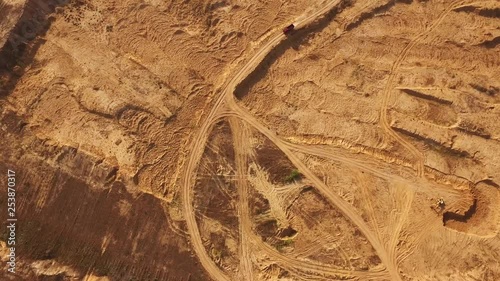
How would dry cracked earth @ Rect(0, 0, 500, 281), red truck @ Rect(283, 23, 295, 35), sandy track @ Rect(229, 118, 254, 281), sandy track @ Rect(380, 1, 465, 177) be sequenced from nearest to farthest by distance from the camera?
1. dry cracked earth @ Rect(0, 0, 500, 281)
2. sandy track @ Rect(380, 1, 465, 177)
3. sandy track @ Rect(229, 118, 254, 281)
4. red truck @ Rect(283, 23, 295, 35)

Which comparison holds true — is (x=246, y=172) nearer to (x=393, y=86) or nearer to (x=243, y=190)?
(x=243, y=190)

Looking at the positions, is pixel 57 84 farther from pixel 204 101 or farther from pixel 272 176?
pixel 272 176

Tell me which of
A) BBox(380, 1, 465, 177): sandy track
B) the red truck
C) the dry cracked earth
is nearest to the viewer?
the dry cracked earth

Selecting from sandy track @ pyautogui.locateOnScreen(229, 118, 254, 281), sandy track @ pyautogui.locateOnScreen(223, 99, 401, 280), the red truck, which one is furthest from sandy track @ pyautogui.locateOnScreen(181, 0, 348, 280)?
sandy track @ pyautogui.locateOnScreen(229, 118, 254, 281)

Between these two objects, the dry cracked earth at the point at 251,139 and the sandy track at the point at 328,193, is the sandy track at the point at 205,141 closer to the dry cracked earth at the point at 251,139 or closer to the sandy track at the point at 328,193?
the dry cracked earth at the point at 251,139

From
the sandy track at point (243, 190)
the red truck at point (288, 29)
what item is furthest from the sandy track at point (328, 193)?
the red truck at point (288, 29)

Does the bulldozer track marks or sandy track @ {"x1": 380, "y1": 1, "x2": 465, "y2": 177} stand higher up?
sandy track @ {"x1": 380, "y1": 1, "x2": 465, "y2": 177}

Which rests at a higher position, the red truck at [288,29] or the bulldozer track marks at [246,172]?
the red truck at [288,29]

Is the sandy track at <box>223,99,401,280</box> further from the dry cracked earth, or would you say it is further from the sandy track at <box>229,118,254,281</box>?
the sandy track at <box>229,118,254,281</box>
